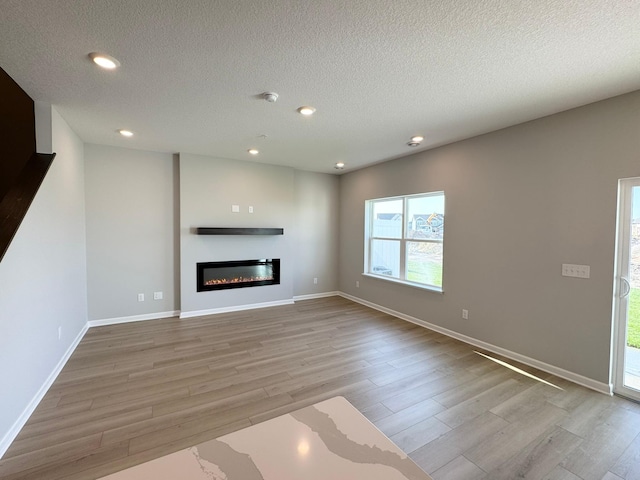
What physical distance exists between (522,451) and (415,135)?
3.20 metres

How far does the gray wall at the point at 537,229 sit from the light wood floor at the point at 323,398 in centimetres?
41

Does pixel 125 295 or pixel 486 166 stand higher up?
pixel 486 166

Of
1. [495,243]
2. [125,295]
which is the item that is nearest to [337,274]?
[495,243]

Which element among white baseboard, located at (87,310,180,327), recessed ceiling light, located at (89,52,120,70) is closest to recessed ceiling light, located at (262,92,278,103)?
recessed ceiling light, located at (89,52,120,70)

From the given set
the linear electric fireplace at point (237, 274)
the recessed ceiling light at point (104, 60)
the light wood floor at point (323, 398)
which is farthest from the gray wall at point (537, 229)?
the recessed ceiling light at point (104, 60)

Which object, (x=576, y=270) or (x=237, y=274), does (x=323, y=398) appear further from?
(x=237, y=274)

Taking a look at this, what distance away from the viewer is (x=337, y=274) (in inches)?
246

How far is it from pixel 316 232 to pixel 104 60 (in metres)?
4.40

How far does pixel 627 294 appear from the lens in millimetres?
2477

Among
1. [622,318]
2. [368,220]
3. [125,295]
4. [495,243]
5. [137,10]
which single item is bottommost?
[125,295]

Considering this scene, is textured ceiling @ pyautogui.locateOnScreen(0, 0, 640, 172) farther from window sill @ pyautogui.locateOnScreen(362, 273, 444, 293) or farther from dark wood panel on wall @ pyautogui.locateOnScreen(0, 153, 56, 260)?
window sill @ pyautogui.locateOnScreen(362, 273, 444, 293)

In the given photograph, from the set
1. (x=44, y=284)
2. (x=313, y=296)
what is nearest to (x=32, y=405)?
(x=44, y=284)

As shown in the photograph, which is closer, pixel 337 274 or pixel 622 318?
pixel 622 318

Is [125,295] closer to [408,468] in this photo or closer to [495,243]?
[408,468]
